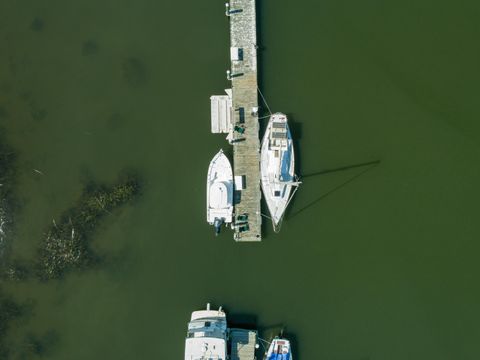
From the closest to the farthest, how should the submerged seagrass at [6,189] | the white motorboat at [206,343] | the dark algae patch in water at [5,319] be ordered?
the white motorboat at [206,343]
the dark algae patch in water at [5,319]
the submerged seagrass at [6,189]

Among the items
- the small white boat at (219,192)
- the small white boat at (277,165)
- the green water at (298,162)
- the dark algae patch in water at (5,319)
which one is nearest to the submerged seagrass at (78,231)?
the green water at (298,162)

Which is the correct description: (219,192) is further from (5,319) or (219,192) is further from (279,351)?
(5,319)

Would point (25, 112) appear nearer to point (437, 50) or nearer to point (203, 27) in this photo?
point (203, 27)

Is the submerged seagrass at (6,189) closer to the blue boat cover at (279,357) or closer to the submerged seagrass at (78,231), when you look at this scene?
the submerged seagrass at (78,231)

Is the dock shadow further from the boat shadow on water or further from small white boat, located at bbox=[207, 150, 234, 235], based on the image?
the boat shadow on water

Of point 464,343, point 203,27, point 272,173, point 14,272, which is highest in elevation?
point 203,27

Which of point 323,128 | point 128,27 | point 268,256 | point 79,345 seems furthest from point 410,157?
point 79,345

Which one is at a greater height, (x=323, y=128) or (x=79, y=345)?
(x=323, y=128)
